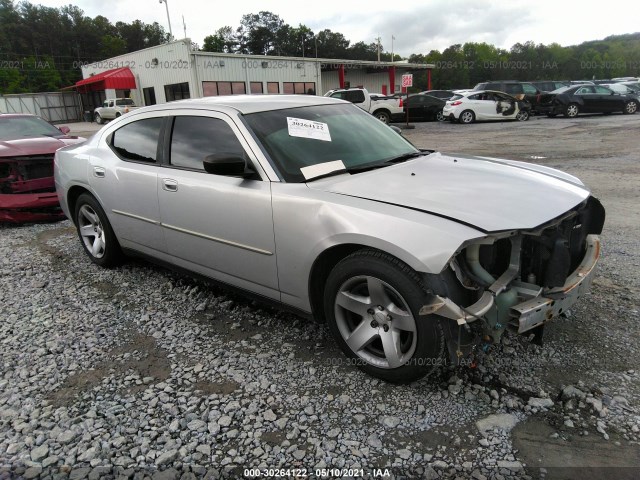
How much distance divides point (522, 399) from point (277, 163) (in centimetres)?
198

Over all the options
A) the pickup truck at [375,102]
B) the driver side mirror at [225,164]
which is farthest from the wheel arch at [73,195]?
the pickup truck at [375,102]

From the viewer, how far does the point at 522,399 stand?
2467 millimetres

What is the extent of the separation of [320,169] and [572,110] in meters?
22.6

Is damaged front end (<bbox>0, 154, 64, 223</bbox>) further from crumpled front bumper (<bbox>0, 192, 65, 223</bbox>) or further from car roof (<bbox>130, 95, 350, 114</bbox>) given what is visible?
car roof (<bbox>130, 95, 350, 114</bbox>)

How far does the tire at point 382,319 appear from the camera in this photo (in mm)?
2326

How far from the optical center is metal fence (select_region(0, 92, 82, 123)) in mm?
40281

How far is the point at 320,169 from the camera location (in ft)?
9.79

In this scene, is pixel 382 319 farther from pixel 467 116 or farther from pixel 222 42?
pixel 222 42

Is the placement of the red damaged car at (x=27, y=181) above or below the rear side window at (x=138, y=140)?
below

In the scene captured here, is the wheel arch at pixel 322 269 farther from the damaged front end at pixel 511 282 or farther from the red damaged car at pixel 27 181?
the red damaged car at pixel 27 181

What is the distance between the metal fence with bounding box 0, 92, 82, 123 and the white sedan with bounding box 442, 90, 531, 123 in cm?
3741

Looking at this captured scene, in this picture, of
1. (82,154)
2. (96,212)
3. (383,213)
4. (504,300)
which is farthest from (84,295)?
(504,300)

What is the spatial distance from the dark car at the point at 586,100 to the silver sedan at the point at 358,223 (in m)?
21.1

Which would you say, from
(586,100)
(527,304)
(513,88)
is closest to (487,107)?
(513,88)
